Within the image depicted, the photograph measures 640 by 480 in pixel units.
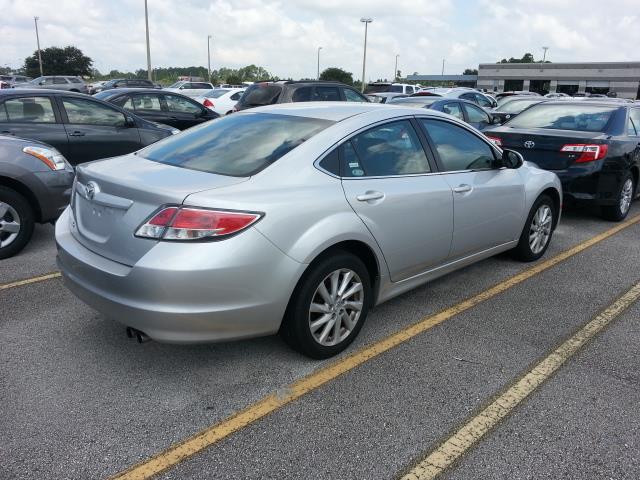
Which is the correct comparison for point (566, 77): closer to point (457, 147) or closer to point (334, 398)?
point (457, 147)

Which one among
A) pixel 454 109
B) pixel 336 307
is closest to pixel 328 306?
pixel 336 307

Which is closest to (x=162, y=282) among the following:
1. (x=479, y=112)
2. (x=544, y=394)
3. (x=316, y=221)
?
(x=316, y=221)

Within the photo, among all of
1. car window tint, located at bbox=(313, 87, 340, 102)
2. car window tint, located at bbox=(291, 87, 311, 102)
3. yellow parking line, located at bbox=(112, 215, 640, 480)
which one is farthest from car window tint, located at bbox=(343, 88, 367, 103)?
yellow parking line, located at bbox=(112, 215, 640, 480)

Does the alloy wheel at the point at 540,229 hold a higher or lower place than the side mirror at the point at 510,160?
lower

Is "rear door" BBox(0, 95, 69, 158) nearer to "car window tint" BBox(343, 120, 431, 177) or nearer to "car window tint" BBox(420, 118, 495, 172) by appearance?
"car window tint" BBox(343, 120, 431, 177)

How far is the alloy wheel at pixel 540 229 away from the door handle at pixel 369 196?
7.76 feet

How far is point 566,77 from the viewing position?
212ft

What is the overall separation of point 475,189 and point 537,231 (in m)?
1.43

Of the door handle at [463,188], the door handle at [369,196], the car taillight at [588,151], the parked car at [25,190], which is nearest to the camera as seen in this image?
the door handle at [369,196]

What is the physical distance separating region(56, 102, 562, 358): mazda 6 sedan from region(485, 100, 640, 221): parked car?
280cm

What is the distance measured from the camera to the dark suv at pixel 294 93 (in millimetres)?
10289

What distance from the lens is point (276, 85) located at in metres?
10.7

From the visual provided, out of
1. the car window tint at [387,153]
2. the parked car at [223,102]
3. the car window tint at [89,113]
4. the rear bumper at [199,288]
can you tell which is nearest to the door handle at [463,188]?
the car window tint at [387,153]

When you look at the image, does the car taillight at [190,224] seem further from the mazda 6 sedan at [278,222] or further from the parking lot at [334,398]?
the parking lot at [334,398]
